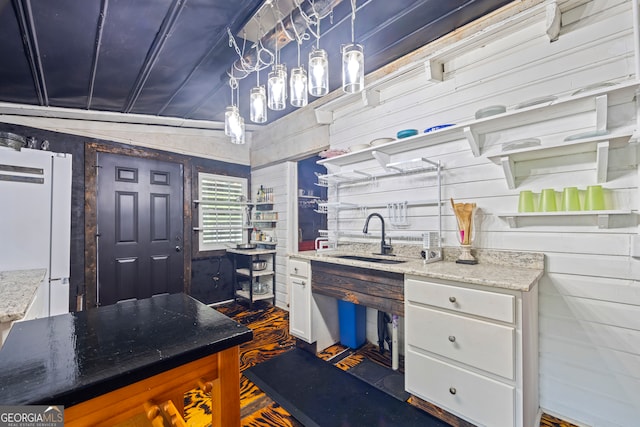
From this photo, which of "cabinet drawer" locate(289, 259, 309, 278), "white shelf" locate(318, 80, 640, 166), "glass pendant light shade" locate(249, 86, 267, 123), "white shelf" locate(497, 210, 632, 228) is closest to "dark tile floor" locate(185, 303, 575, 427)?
"cabinet drawer" locate(289, 259, 309, 278)

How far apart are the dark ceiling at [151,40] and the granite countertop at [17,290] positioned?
1.43 m

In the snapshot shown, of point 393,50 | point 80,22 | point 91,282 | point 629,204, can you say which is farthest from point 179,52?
point 629,204

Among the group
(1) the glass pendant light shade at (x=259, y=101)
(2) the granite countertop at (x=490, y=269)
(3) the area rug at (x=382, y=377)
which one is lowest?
(3) the area rug at (x=382, y=377)

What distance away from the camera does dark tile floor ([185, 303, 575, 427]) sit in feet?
5.88

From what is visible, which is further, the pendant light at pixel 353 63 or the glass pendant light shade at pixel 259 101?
the glass pendant light shade at pixel 259 101

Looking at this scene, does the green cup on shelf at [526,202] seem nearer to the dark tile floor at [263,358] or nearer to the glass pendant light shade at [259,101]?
the dark tile floor at [263,358]

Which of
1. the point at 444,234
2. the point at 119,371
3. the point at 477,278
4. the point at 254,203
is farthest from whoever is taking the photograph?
the point at 254,203

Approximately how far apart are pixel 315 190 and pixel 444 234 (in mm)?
2775

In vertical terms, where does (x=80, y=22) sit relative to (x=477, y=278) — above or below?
above

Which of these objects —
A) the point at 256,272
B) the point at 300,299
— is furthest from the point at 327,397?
the point at 256,272

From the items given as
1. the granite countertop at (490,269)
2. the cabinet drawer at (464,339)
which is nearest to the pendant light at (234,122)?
the granite countertop at (490,269)

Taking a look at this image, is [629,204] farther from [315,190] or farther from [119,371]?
[315,190]

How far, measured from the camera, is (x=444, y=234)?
2.32 m

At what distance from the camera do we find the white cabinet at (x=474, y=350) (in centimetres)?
144
